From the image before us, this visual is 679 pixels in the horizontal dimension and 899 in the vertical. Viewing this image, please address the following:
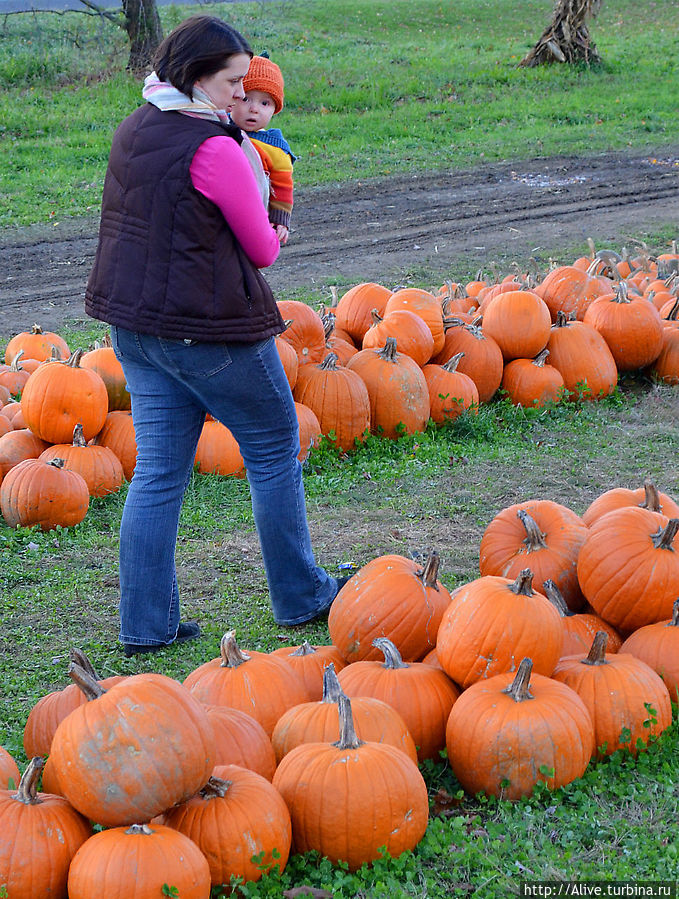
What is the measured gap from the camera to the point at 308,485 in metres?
5.40

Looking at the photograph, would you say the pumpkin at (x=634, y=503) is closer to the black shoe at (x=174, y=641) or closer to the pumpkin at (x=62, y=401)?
the black shoe at (x=174, y=641)

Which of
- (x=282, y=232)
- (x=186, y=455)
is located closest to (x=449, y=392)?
(x=282, y=232)

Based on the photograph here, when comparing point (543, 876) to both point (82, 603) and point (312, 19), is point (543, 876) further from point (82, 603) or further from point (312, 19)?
point (312, 19)

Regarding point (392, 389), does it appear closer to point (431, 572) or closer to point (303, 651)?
point (431, 572)

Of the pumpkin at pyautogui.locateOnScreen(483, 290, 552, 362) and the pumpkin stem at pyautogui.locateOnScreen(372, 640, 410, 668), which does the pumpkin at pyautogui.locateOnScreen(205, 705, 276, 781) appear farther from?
the pumpkin at pyautogui.locateOnScreen(483, 290, 552, 362)

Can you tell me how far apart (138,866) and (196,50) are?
2338 mm

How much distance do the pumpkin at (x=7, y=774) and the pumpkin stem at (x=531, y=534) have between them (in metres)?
1.90

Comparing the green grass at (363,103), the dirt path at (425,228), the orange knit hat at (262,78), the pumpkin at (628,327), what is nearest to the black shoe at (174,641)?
the orange knit hat at (262,78)

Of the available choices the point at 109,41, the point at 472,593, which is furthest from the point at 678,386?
the point at 109,41

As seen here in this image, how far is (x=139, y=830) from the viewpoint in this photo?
2.30 metres

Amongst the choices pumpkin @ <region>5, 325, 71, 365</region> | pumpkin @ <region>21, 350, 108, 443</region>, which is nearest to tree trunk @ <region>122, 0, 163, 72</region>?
pumpkin @ <region>5, 325, 71, 365</region>

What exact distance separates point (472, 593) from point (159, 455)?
1.26 m

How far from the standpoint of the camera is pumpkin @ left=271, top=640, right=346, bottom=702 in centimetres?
317

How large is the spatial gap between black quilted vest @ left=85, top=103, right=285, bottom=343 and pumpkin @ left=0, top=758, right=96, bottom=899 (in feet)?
5.00
